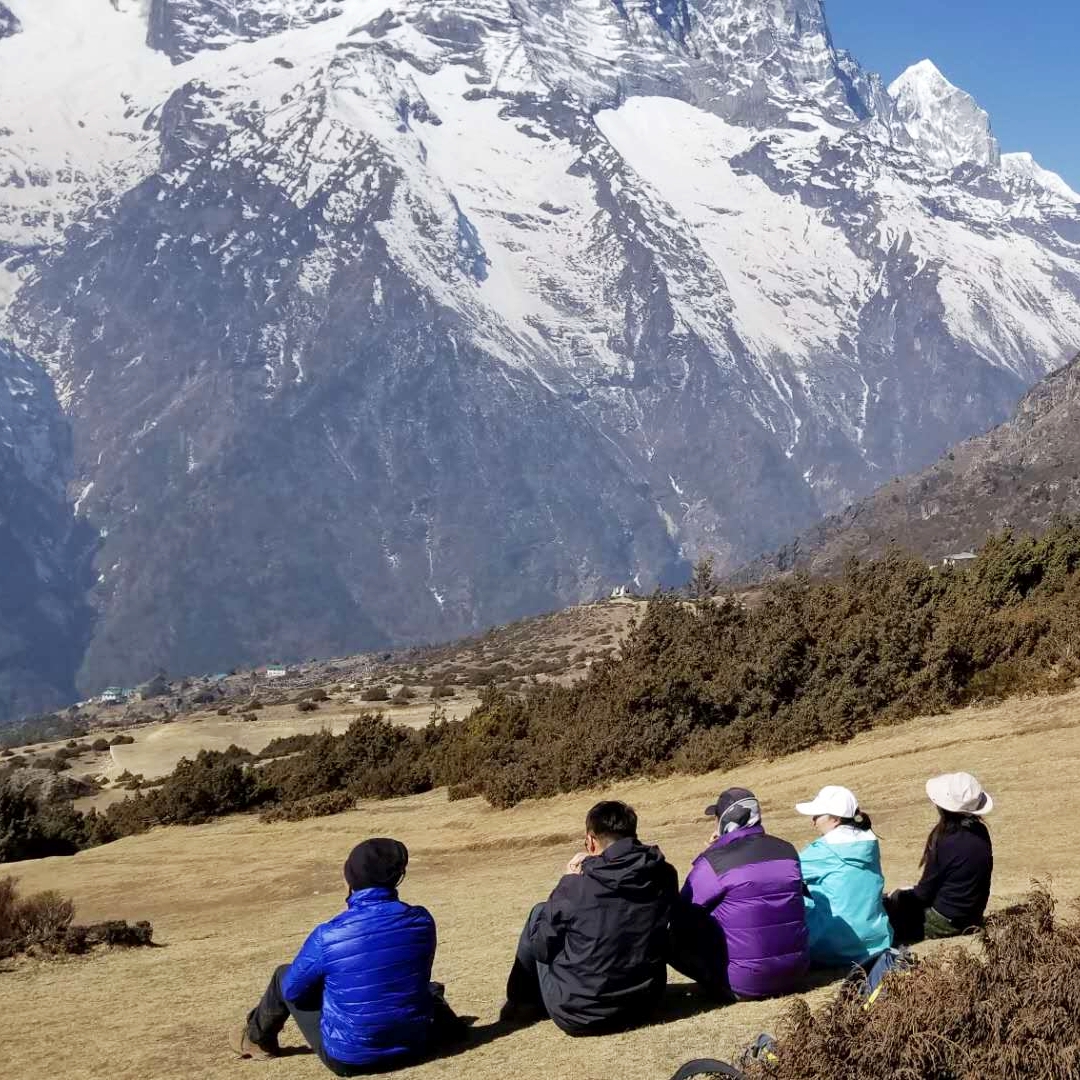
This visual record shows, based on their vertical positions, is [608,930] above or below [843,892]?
above

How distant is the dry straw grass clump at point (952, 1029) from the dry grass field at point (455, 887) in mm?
1546

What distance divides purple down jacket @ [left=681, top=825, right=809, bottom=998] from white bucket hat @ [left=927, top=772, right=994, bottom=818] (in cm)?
134

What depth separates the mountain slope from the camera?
122 meters

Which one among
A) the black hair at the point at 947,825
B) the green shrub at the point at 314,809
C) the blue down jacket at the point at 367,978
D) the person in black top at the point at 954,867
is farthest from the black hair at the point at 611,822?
the green shrub at the point at 314,809

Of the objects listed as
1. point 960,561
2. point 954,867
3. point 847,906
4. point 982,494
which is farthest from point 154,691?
point 954,867

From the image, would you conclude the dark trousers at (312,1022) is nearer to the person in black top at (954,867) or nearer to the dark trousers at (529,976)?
the dark trousers at (529,976)

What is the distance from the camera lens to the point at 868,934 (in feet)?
28.9

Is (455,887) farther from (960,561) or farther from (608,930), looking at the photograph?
(960,561)

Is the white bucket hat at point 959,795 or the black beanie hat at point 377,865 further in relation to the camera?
the white bucket hat at point 959,795

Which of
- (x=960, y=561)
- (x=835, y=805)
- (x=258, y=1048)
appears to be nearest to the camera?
(x=258, y=1048)

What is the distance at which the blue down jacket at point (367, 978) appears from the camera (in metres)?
Result: 8.02

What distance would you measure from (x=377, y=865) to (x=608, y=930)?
1551 mm

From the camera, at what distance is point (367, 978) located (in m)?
8.03

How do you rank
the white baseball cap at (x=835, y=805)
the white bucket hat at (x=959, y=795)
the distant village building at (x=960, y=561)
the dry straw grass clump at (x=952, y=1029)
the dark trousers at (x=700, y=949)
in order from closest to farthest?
the dry straw grass clump at (x=952, y=1029)
the dark trousers at (x=700, y=949)
the white baseball cap at (x=835, y=805)
the white bucket hat at (x=959, y=795)
the distant village building at (x=960, y=561)
